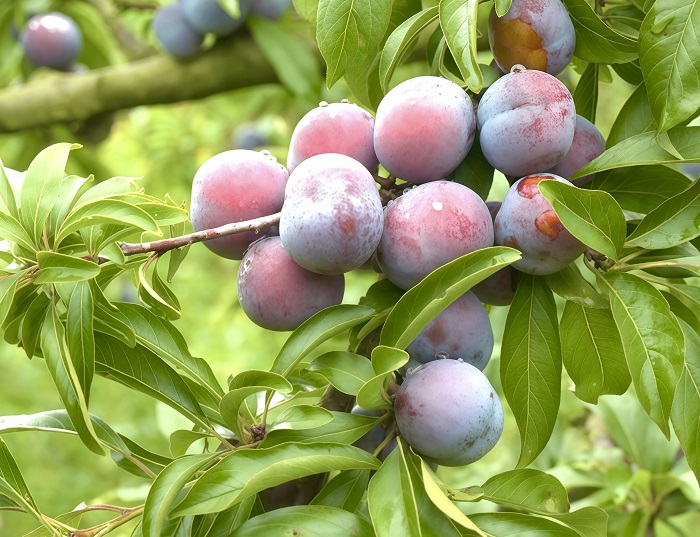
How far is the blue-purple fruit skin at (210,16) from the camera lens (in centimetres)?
177

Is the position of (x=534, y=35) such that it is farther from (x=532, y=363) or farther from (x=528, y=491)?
(x=528, y=491)

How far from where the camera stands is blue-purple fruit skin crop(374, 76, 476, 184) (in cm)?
71

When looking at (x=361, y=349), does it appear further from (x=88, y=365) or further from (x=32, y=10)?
(x=32, y=10)

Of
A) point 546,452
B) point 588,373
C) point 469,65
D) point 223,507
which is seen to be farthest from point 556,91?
point 546,452

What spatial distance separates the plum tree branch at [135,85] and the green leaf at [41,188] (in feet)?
3.87

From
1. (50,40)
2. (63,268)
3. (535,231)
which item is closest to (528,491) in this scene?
(535,231)

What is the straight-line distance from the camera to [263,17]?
1840mm

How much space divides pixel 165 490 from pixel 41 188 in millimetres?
278

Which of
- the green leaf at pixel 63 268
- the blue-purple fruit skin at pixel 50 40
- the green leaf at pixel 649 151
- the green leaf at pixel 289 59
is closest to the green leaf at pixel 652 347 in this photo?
the green leaf at pixel 649 151

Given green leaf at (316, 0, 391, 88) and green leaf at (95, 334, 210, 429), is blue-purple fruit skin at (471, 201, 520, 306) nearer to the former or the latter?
green leaf at (316, 0, 391, 88)

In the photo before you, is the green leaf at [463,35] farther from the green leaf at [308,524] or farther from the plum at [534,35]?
the green leaf at [308,524]

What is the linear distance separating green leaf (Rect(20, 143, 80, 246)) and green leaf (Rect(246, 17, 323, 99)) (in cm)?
103

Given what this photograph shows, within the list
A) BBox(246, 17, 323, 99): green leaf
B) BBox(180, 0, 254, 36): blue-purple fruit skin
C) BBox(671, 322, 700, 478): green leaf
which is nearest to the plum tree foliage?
BBox(671, 322, 700, 478): green leaf

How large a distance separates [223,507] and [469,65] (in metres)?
0.39
